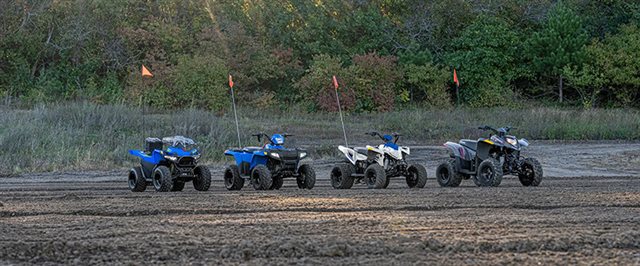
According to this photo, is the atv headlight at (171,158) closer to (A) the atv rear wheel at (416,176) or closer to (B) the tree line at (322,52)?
(A) the atv rear wheel at (416,176)

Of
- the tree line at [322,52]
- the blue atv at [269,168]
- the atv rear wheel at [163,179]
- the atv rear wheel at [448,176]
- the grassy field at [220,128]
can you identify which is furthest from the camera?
the tree line at [322,52]

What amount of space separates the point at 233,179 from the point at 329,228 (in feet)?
32.0

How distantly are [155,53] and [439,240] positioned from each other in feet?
135

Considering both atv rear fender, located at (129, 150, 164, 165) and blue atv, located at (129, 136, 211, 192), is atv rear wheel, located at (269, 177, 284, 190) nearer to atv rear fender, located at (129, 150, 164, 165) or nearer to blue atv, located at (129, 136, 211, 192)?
blue atv, located at (129, 136, 211, 192)

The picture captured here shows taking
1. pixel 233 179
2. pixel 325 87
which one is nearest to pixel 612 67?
pixel 325 87

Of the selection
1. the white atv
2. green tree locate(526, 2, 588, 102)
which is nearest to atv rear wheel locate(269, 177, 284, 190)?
the white atv

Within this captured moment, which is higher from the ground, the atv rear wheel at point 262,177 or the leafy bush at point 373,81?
the leafy bush at point 373,81

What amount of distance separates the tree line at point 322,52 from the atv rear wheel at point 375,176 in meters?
24.8

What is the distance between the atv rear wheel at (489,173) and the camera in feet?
64.9

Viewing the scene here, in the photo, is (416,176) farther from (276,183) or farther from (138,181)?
(138,181)

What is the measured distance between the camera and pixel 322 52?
50531 millimetres

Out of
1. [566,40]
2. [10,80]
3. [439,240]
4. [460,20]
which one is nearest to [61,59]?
[10,80]

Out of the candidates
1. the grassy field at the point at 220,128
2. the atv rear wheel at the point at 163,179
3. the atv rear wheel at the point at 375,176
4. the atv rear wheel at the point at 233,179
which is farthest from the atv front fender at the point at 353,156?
the grassy field at the point at 220,128

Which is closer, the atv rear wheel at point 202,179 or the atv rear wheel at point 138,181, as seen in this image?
the atv rear wheel at point 202,179
